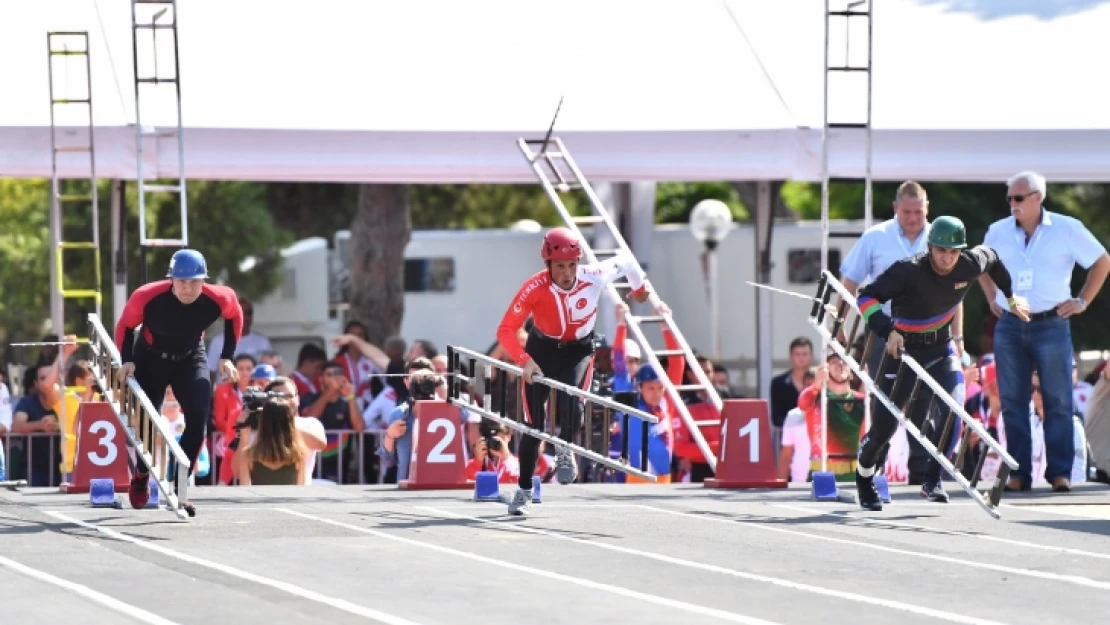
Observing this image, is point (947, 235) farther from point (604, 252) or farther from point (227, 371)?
point (604, 252)

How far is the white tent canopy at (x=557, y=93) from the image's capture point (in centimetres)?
1570

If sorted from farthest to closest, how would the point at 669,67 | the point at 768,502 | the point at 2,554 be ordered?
the point at 669,67 → the point at 768,502 → the point at 2,554

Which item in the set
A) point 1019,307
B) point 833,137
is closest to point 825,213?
point 833,137

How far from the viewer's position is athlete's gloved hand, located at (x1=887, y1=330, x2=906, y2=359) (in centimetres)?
1135

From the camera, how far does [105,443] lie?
45.8 feet

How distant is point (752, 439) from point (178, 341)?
432 cm

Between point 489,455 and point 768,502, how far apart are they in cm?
316

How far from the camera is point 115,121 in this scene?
15.5 m

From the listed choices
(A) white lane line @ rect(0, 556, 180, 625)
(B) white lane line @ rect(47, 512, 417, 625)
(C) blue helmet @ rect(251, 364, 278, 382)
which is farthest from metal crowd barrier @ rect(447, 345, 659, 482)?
(A) white lane line @ rect(0, 556, 180, 625)

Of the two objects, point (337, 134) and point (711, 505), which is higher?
point (337, 134)

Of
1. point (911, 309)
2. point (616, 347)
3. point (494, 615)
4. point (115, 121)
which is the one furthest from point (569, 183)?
point (494, 615)

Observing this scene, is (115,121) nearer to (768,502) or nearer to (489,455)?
(489,455)

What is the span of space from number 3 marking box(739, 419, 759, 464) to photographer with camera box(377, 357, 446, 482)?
244 centimetres

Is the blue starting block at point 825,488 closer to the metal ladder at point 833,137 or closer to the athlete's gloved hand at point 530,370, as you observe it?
the metal ladder at point 833,137
